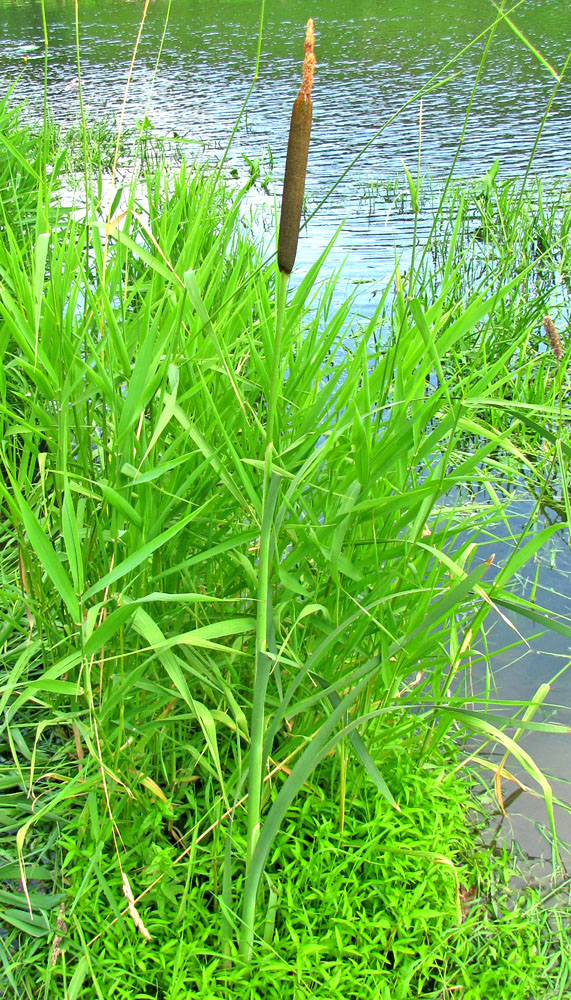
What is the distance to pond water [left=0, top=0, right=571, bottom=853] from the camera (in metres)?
6.49

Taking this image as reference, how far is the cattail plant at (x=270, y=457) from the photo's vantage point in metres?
0.89

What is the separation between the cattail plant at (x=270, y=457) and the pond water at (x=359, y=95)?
877 mm

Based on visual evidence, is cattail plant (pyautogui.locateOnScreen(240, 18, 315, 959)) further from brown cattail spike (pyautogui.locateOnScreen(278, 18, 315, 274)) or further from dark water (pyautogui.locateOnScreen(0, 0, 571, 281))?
dark water (pyautogui.locateOnScreen(0, 0, 571, 281))

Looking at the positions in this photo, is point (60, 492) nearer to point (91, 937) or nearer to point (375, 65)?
point (91, 937)

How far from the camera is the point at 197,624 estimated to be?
5.52 feet

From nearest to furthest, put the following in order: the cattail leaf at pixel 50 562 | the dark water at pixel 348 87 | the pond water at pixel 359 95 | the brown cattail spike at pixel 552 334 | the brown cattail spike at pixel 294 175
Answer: the brown cattail spike at pixel 294 175 → the brown cattail spike at pixel 552 334 → the cattail leaf at pixel 50 562 → the pond water at pixel 359 95 → the dark water at pixel 348 87

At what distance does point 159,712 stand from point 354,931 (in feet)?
1.85

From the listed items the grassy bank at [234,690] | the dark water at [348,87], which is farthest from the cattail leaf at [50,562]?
the dark water at [348,87]

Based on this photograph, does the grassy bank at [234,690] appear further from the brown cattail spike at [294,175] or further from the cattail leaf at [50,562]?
the brown cattail spike at [294,175]

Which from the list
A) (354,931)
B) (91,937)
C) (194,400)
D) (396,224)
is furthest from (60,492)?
(396,224)

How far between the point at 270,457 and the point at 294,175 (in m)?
0.35

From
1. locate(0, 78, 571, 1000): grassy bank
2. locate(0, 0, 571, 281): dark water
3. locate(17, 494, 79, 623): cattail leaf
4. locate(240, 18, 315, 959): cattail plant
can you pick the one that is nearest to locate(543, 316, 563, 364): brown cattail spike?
locate(0, 78, 571, 1000): grassy bank

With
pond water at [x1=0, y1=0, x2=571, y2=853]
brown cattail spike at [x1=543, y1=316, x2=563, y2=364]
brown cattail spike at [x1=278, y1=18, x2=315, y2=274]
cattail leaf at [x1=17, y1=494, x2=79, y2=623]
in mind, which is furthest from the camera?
pond water at [x1=0, y1=0, x2=571, y2=853]

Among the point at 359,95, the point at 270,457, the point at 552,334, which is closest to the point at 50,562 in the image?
the point at 270,457
